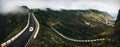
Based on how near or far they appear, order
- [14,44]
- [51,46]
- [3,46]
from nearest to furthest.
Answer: [3,46], [14,44], [51,46]

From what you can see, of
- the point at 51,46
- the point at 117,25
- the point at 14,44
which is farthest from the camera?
the point at 51,46

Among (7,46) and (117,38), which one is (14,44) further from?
(117,38)

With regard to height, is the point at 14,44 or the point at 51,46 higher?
the point at 14,44

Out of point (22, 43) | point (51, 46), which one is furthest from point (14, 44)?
point (51, 46)

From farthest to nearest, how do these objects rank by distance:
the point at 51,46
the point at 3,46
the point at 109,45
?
the point at 51,46
the point at 3,46
the point at 109,45

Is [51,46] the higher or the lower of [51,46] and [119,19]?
the lower

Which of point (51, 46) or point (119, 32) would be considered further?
point (51, 46)

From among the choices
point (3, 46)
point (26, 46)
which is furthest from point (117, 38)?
point (3, 46)

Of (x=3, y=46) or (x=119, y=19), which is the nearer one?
(x=3, y=46)

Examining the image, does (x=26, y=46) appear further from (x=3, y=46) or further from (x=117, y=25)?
(x=117, y=25)
